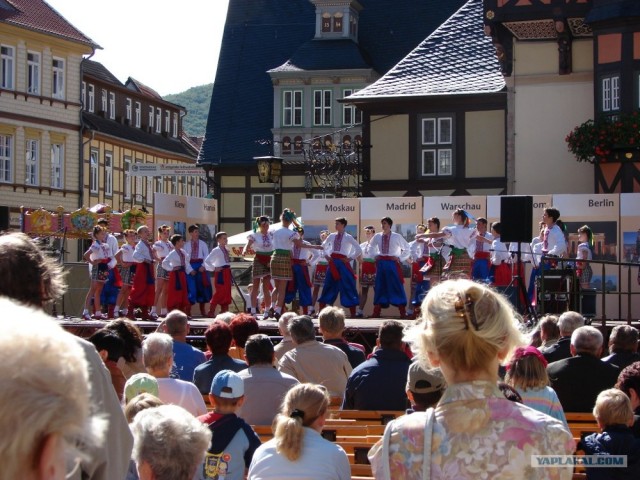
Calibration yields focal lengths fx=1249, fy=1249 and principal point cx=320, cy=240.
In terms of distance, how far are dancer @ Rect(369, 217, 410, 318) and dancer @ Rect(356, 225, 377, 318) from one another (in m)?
0.30

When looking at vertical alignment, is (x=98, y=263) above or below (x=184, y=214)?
below

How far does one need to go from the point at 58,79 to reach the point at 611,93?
2704cm

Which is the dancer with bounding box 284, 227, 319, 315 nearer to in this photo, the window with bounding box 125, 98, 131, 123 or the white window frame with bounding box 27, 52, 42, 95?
the white window frame with bounding box 27, 52, 42, 95

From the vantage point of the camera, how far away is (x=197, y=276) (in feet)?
69.7

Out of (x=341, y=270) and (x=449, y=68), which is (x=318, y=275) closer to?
(x=341, y=270)

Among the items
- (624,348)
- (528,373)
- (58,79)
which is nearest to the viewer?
(528,373)

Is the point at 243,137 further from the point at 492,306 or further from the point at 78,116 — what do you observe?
the point at 492,306

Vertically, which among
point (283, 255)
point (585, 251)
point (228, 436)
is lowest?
point (228, 436)

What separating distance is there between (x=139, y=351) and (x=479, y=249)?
1376 cm

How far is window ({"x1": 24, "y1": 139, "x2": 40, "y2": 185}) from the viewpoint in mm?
45875

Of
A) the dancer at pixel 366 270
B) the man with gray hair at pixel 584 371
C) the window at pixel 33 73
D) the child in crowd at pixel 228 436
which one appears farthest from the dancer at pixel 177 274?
the window at pixel 33 73

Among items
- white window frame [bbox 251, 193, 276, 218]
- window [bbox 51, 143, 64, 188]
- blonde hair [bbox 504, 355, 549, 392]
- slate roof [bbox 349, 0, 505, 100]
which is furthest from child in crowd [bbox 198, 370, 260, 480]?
window [bbox 51, 143, 64, 188]

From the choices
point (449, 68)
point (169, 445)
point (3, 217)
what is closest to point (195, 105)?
point (3, 217)

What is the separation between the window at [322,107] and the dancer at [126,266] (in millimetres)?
23889
